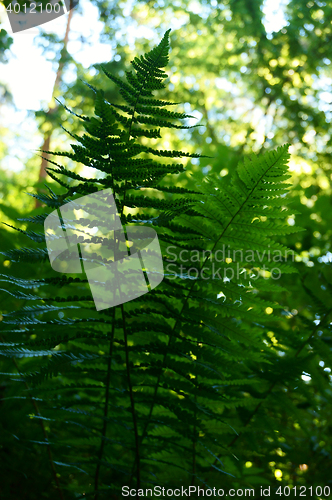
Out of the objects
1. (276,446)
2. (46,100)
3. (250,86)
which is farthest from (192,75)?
(276,446)

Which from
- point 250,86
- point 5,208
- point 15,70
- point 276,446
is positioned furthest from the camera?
point 15,70

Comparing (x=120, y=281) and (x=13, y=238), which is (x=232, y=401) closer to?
(x=120, y=281)

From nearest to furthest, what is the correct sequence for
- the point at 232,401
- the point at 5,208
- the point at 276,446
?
1. the point at 232,401
2. the point at 276,446
3. the point at 5,208

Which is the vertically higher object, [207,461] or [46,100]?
[46,100]

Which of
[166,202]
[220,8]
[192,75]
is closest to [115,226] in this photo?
[166,202]

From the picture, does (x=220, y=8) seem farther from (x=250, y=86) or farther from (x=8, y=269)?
(x=8, y=269)

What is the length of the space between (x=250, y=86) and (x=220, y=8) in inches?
47.8

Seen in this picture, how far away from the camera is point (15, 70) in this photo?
652 cm

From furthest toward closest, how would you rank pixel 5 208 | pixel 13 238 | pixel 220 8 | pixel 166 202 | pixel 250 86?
pixel 250 86
pixel 220 8
pixel 5 208
pixel 13 238
pixel 166 202

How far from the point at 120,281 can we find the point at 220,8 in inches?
233

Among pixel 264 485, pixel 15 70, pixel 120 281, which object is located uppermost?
pixel 15 70

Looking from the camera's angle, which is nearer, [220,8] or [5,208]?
[5,208]

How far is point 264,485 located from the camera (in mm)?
1353

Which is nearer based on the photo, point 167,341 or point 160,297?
point 160,297
